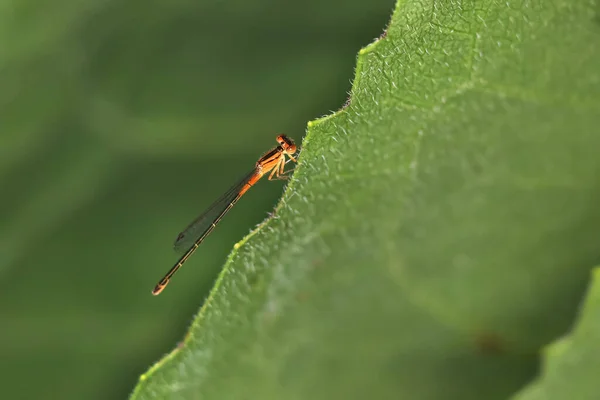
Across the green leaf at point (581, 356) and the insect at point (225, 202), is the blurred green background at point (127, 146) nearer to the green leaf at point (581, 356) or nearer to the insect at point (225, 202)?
the insect at point (225, 202)

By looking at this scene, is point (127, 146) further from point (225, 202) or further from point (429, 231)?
point (429, 231)

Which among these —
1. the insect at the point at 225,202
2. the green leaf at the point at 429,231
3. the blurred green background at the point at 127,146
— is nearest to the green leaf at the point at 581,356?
the green leaf at the point at 429,231

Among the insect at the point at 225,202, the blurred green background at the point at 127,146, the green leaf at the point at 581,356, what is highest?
the blurred green background at the point at 127,146

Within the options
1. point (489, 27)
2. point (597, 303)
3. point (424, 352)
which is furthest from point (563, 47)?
point (424, 352)

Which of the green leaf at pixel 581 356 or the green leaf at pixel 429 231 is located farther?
the green leaf at pixel 429 231

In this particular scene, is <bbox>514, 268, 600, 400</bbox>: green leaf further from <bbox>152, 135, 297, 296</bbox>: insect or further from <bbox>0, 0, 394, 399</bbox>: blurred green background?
<bbox>0, 0, 394, 399</bbox>: blurred green background

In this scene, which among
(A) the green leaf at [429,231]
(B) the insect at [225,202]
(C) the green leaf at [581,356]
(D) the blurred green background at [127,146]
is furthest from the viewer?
(B) the insect at [225,202]
